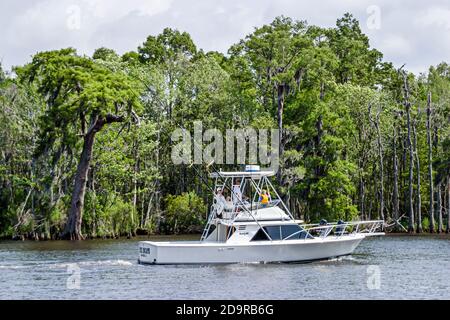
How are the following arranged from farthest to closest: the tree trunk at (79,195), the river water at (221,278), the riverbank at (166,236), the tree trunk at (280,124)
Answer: the tree trunk at (280,124)
the riverbank at (166,236)
the tree trunk at (79,195)
the river water at (221,278)

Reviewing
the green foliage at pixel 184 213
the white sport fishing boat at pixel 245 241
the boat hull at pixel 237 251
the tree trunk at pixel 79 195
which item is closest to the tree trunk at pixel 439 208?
the green foliage at pixel 184 213

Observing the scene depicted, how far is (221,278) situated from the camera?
4269 centimetres

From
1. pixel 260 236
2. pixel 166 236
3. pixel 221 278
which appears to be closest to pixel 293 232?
pixel 260 236

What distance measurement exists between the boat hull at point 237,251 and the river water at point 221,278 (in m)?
0.51

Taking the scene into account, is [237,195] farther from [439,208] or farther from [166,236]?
[439,208]

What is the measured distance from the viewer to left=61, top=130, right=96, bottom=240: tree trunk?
69.9 meters

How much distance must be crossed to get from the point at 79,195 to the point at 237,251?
2573 centimetres

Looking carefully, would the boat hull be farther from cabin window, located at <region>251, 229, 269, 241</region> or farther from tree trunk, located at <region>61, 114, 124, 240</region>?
tree trunk, located at <region>61, 114, 124, 240</region>

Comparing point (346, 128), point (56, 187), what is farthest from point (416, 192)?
point (56, 187)

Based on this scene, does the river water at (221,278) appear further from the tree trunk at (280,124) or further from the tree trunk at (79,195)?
the tree trunk at (280,124)

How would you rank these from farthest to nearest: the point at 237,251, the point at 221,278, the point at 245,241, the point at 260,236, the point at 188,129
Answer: the point at 188,129 < the point at 260,236 < the point at 245,241 < the point at 237,251 < the point at 221,278

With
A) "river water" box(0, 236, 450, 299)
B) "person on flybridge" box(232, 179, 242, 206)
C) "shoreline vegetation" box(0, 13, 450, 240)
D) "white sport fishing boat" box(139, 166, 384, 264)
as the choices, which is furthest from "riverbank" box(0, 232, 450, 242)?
"person on flybridge" box(232, 179, 242, 206)

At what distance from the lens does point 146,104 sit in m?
85.4

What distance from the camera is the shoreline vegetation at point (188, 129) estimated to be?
71.4 metres
